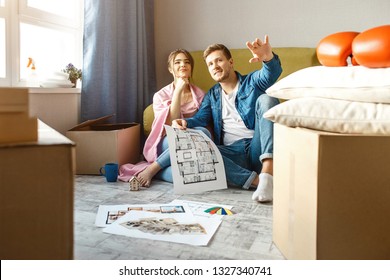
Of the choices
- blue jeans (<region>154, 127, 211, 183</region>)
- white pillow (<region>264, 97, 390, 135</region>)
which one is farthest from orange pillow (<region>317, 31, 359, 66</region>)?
blue jeans (<region>154, 127, 211, 183</region>)

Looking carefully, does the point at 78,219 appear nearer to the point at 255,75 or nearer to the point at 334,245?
the point at 334,245

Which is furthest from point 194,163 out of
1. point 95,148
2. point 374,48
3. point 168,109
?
point 374,48

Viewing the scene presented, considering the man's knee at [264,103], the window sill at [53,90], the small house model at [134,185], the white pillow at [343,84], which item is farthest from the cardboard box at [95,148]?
the white pillow at [343,84]

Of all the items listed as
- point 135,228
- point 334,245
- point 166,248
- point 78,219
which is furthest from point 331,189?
point 78,219

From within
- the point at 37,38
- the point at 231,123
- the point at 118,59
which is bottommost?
the point at 231,123

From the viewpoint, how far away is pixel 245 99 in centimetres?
198

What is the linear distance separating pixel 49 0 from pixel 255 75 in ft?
4.81

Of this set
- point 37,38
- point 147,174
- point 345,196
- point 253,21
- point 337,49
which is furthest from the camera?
point 253,21

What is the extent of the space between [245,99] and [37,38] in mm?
1392

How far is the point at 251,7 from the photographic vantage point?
268cm

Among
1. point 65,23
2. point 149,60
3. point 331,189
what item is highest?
point 65,23

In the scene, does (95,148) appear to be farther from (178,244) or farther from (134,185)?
(178,244)

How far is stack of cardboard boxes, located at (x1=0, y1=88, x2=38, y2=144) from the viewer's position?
2.29 ft

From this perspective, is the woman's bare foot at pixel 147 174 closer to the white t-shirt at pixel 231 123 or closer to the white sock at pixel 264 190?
the white t-shirt at pixel 231 123
